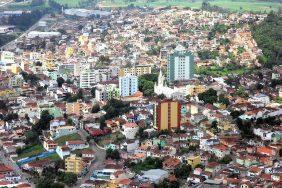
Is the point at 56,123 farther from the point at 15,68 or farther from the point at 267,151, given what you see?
the point at 15,68

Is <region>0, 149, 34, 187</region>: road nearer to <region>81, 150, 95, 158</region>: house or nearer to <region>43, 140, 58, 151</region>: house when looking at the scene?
<region>43, 140, 58, 151</region>: house

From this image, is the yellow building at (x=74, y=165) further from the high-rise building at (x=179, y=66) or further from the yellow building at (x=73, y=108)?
the high-rise building at (x=179, y=66)

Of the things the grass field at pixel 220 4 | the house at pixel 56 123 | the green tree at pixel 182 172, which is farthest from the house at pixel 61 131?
the grass field at pixel 220 4

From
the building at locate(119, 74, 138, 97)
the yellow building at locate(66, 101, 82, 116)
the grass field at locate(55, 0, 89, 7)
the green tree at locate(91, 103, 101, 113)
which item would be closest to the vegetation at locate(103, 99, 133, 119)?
the green tree at locate(91, 103, 101, 113)

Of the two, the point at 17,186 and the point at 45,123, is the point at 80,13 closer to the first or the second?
the point at 45,123

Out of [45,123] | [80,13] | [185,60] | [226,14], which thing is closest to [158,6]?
[80,13]

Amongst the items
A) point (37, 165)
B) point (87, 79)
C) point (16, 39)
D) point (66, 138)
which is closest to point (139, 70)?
Answer: point (87, 79)
